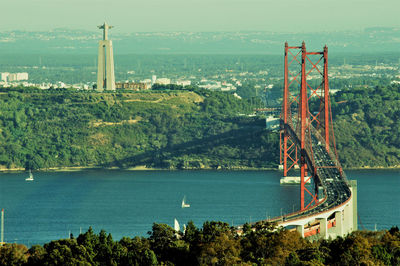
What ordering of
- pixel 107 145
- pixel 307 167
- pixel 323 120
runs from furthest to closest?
pixel 107 145 → pixel 323 120 → pixel 307 167

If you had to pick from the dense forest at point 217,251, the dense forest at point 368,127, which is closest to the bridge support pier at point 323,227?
the dense forest at point 217,251

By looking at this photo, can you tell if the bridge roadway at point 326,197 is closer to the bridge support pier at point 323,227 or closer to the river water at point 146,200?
the bridge support pier at point 323,227

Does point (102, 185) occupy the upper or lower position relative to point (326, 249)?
lower

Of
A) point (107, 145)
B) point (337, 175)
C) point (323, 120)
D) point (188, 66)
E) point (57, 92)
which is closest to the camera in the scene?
point (337, 175)

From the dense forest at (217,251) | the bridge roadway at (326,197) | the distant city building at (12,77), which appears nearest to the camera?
the dense forest at (217,251)

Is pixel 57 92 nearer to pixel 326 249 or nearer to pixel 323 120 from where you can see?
pixel 323 120

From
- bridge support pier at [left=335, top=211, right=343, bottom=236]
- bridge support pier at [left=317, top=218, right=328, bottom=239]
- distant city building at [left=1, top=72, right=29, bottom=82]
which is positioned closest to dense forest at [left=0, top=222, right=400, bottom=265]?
bridge support pier at [left=317, top=218, right=328, bottom=239]

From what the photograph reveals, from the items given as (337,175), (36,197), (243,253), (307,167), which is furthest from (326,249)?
(36,197)
